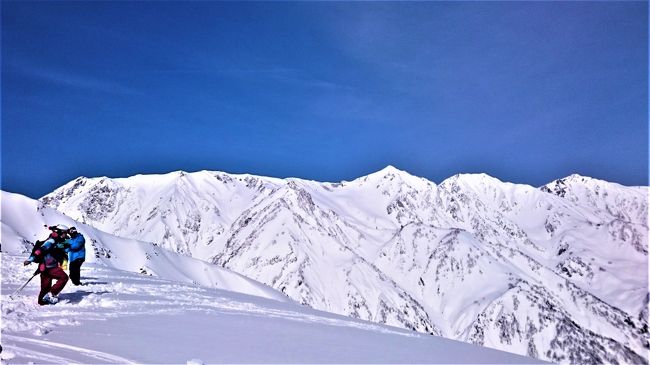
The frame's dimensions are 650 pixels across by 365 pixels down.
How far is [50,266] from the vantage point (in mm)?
17844

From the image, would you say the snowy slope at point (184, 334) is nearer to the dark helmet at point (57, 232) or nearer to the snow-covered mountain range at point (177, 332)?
the snow-covered mountain range at point (177, 332)

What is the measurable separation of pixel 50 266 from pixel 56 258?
53 centimetres

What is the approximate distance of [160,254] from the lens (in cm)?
10162

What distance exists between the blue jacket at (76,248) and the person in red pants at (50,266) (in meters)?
0.85

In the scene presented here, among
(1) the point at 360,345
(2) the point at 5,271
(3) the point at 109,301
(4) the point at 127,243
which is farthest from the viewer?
(4) the point at 127,243

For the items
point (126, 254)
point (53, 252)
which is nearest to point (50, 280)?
point (53, 252)

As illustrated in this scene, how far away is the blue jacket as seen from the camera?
2017 centimetres

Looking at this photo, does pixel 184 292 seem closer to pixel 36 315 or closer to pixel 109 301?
pixel 109 301

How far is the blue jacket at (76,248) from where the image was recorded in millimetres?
20172

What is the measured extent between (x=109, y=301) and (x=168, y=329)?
16.8 feet

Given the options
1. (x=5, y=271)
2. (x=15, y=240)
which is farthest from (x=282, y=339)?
(x=15, y=240)

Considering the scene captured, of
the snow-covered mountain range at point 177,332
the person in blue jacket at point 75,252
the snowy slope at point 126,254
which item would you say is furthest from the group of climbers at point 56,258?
the snowy slope at point 126,254

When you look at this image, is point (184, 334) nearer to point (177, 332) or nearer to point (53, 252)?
point (177, 332)

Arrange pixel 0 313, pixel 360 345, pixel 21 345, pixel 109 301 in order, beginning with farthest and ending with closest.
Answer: pixel 109 301, pixel 360 345, pixel 0 313, pixel 21 345
